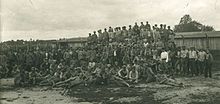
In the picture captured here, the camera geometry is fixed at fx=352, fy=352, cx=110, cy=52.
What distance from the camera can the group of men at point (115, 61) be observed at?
1998 centimetres

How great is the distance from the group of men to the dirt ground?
1019 millimetres

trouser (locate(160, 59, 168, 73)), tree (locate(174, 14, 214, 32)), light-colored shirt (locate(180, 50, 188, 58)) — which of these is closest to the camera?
trouser (locate(160, 59, 168, 73))

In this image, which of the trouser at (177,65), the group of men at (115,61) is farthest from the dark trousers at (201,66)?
the trouser at (177,65)

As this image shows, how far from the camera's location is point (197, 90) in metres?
16.7

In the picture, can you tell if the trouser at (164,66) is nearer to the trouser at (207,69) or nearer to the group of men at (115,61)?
the group of men at (115,61)

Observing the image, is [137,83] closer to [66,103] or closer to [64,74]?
[64,74]

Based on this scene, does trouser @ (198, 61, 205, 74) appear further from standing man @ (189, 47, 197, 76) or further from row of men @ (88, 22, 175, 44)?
row of men @ (88, 22, 175, 44)

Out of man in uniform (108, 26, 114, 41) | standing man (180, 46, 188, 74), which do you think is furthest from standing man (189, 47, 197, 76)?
man in uniform (108, 26, 114, 41)

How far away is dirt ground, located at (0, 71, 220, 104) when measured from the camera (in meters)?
14.7

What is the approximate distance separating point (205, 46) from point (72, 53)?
1153 cm

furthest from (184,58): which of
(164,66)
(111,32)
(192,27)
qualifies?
(192,27)

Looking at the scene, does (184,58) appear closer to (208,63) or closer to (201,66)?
(201,66)

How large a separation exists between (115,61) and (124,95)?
8714mm

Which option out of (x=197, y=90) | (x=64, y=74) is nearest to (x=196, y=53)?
(x=197, y=90)
